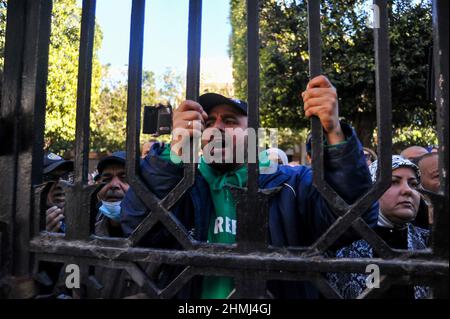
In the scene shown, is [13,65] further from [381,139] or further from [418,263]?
[418,263]

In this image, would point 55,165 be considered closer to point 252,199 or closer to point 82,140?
point 82,140

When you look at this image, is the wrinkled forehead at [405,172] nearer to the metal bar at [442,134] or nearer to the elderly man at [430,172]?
the elderly man at [430,172]

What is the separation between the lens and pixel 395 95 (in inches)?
433

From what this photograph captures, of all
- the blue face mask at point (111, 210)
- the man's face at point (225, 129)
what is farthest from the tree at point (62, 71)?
the man's face at point (225, 129)

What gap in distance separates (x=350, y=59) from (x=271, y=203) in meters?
9.41

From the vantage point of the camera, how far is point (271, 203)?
1757 millimetres

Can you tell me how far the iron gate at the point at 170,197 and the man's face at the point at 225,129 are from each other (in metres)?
0.82

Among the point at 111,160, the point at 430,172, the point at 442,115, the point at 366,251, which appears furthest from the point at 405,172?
the point at 111,160

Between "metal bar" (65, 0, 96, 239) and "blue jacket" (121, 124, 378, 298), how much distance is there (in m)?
0.21

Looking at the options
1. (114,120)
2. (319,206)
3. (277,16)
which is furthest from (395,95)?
(114,120)

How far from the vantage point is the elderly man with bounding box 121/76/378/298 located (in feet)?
3.99

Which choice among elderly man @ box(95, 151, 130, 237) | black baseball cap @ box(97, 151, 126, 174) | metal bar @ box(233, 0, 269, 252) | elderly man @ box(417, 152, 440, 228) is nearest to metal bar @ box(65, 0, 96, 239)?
metal bar @ box(233, 0, 269, 252)

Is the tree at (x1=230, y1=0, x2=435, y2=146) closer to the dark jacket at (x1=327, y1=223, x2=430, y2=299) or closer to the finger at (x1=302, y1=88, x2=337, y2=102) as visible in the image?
the dark jacket at (x1=327, y1=223, x2=430, y2=299)
